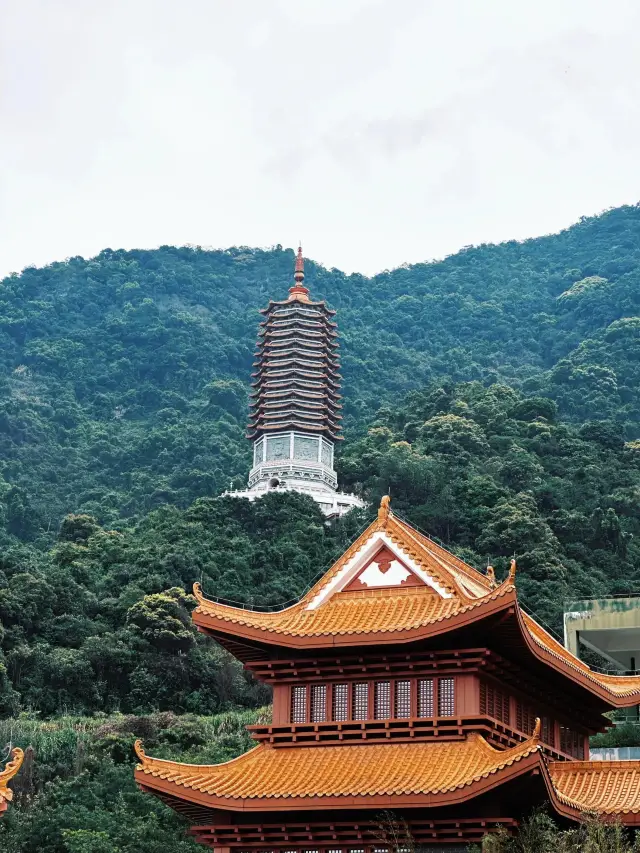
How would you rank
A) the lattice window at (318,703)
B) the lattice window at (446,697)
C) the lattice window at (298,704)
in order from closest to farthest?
the lattice window at (446,697), the lattice window at (318,703), the lattice window at (298,704)

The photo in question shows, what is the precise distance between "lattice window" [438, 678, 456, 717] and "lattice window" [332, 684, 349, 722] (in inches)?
69.5

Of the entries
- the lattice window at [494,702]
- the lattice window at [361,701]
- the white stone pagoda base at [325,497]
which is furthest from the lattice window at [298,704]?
the white stone pagoda base at [325,497]

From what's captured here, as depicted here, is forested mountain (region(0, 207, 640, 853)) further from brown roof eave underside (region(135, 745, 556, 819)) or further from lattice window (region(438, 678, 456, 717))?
lattice window (region(438, 678, 456, 717))

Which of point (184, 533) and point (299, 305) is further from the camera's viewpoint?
point (299, 305)

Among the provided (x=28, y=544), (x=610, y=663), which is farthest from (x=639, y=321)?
(x=610, y=663)

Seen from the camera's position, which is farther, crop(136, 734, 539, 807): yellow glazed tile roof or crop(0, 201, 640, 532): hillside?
crop(0, 201, 640, 532): hillside

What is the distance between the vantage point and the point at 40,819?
184 ft

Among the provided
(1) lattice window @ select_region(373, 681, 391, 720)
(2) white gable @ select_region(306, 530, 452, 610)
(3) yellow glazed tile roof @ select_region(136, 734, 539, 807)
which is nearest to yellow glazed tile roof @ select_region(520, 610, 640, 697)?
(2) white gable @ select_region(306, 530, 452, 610)

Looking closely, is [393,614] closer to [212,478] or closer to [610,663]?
[610,663]

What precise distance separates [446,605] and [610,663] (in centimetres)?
2823

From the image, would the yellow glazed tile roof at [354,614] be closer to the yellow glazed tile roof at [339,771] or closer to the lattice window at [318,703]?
the lattice window at [318,703]

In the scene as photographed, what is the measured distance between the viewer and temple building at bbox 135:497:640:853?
26.7m

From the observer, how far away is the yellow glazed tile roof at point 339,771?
87.6 ft

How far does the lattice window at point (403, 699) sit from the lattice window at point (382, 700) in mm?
165
